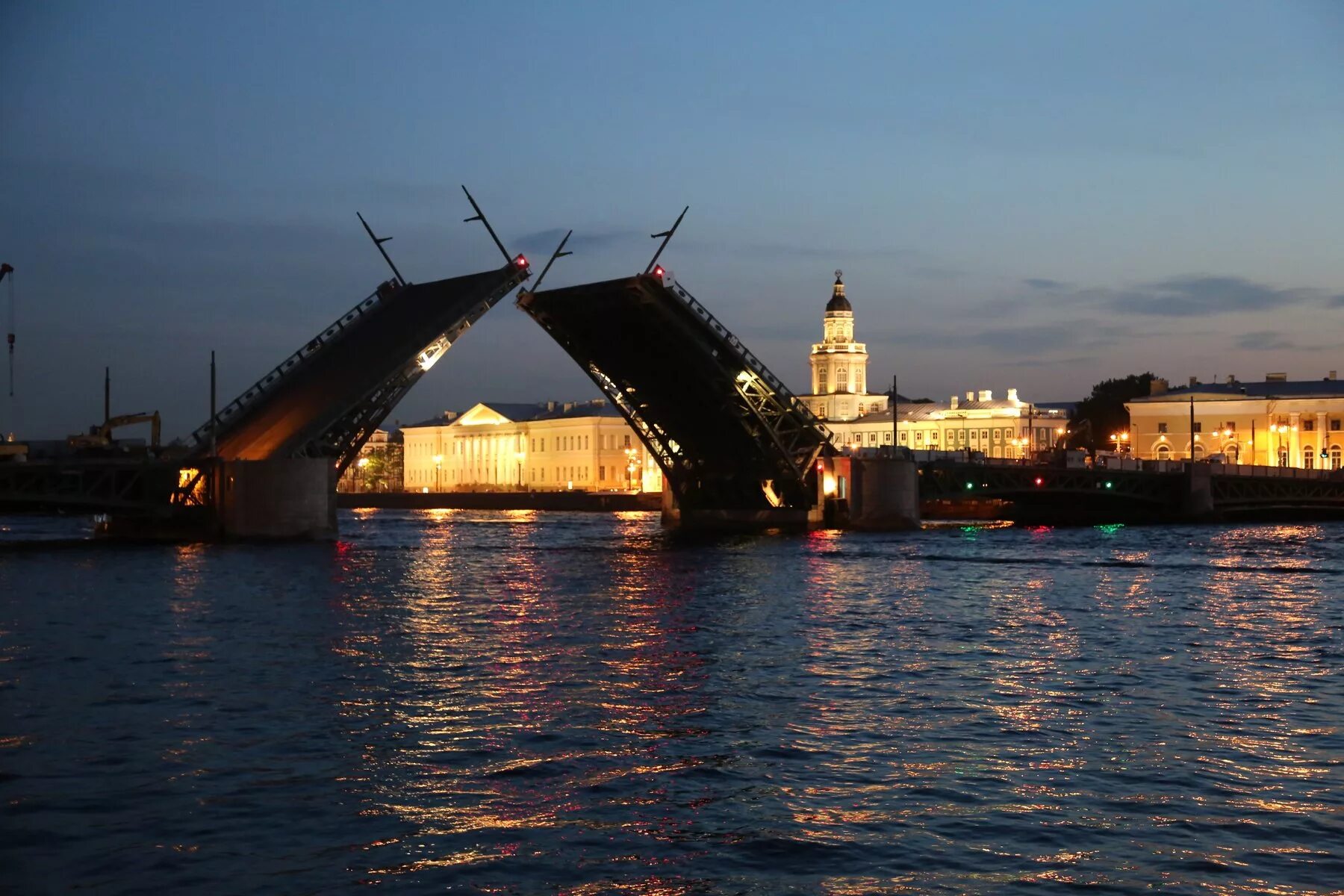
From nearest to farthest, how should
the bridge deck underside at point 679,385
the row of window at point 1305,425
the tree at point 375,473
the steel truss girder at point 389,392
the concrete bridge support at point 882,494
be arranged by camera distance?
the bridge deck underside at point 679,385 < the steel truss girder at point 389,392 < the concrete bridge support at point 882,494 < the row of window at point 1305,425 < the tree at point 375,473

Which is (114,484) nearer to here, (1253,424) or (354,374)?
(354,374)

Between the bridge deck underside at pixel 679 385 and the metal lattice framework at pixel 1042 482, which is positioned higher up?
the bridge deck underside at pixel 679 385

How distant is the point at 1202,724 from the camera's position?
1419cm

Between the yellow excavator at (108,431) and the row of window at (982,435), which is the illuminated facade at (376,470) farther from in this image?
the yellow excavator at (108,431)

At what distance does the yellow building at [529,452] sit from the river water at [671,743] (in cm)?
9457

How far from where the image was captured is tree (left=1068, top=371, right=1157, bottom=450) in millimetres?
125125

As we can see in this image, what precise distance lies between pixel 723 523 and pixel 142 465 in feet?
63.8

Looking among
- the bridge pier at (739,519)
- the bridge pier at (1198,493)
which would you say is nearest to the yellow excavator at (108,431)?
the bridge pier at (739,519)

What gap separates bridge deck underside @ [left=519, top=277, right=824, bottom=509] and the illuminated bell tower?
94.4m

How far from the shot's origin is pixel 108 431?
61.6 metres

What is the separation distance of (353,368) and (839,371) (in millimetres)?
108946

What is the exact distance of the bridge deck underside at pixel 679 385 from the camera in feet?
137

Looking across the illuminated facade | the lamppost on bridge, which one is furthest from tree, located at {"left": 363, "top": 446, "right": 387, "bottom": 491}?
the lamppost on bridge

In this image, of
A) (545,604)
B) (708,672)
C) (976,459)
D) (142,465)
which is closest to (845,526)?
(976,459)
